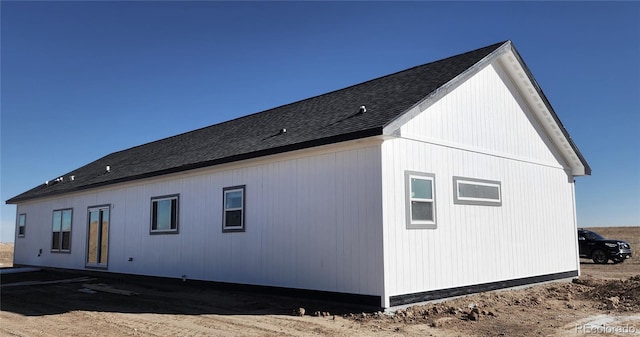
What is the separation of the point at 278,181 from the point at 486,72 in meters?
5.64

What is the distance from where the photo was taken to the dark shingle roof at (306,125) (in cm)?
959

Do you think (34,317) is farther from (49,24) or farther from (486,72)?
(486,72)

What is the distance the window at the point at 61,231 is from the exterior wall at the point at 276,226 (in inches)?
141

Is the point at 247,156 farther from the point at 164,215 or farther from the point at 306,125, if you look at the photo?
the point at 164,215

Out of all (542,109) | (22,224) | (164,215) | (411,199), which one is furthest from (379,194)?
(22,224)

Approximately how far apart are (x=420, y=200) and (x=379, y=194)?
47.7 inches

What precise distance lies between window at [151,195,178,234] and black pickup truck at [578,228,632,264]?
18.3 metres

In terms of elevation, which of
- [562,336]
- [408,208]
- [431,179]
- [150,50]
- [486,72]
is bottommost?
[562,336]

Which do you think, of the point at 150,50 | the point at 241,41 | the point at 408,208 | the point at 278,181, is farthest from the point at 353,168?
the point at 150,50

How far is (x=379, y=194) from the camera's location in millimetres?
8633

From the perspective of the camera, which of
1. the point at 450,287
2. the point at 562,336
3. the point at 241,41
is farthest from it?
the point at 241,41

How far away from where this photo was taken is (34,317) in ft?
28.7

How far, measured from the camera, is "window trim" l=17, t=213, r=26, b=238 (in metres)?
21.5

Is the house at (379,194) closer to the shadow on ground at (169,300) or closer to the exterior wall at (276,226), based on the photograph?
the exterior wall at (276,226)
